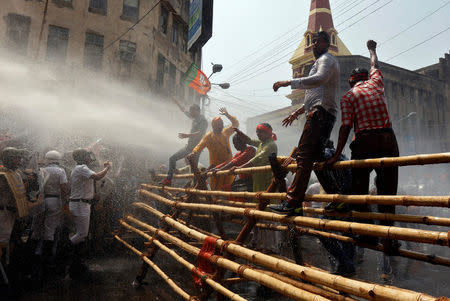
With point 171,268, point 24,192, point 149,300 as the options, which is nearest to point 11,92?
point 24,192

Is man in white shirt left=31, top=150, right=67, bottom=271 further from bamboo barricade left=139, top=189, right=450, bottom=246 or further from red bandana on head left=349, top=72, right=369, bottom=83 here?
red bandana on head left=349, top=72, right=369, bottom=83

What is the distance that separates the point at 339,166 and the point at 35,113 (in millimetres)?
14351

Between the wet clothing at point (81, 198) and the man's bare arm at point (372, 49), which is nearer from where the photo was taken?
the man's bare arm at point (372, 49)

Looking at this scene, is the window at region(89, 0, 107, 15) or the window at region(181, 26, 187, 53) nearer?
the window at region(89, 0, 107, 15)

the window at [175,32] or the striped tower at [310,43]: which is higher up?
the striped tower at [310,43]

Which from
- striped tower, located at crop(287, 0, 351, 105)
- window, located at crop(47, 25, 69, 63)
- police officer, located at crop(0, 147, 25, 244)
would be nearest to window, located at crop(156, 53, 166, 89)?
window, located at crop(47, 25, 69, 63)

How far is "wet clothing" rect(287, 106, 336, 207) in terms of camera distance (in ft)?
8.50

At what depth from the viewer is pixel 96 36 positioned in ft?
56.2

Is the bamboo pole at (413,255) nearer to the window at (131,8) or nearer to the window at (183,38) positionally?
the window at (131,8)

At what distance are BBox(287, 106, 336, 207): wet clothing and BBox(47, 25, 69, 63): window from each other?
17471 millimetres

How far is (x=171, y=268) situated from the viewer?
4.96m

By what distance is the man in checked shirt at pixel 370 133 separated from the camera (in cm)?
271

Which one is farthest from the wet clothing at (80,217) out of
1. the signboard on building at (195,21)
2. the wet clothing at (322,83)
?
the signboard on building at (195,21)

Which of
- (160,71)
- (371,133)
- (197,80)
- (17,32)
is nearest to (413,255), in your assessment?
(371,133)
